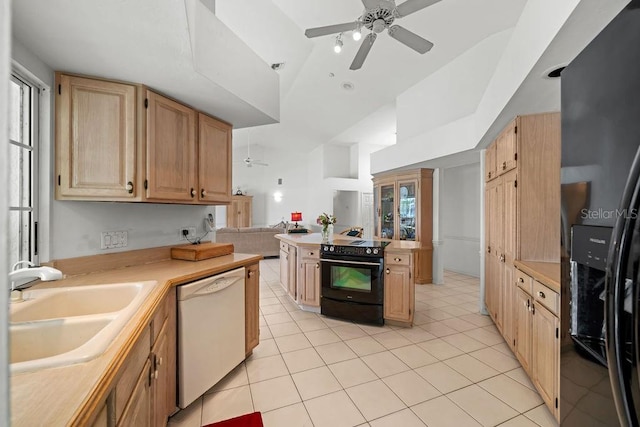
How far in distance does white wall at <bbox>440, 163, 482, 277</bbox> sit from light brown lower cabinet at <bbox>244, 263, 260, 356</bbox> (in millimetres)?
3905

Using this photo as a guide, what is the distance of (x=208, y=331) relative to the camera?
1826mm

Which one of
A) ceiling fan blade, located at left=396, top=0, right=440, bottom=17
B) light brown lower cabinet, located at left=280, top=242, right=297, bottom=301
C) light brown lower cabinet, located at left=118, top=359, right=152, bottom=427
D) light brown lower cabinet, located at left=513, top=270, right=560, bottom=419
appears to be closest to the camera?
Result: light brown lower cabinet, located at left=118, top=359, right=152, bottom=427

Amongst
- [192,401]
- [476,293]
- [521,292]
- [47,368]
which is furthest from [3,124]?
[476,293]

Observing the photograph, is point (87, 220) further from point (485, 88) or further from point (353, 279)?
point (485, 88)

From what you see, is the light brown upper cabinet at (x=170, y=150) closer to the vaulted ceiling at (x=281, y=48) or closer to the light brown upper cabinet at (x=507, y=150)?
the vaulted ceiling at (x=281, y=48)

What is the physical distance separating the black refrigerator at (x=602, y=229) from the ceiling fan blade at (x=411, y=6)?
1.59 meters

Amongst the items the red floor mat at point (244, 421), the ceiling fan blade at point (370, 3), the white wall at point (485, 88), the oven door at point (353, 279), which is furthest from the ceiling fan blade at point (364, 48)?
the red floor mat at point (244, 421)

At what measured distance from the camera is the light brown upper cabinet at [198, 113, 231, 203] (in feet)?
7.38

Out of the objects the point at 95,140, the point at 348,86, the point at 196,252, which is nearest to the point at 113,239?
the point at 196,252

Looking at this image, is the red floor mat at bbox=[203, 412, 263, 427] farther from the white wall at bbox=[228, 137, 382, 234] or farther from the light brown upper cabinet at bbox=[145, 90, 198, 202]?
the white wall at bbox=[228, 137, 382, 234]

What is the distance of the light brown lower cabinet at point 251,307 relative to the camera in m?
2.23

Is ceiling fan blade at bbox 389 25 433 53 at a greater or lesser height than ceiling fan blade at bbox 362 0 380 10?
lesser

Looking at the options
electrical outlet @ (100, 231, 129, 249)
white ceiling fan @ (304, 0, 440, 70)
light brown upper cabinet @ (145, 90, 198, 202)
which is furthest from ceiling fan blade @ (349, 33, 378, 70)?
electrical outlet @ (100, 231, 129, 249)

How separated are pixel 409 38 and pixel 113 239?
302 cm
